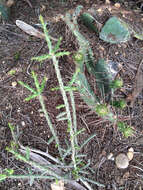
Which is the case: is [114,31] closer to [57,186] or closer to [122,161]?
[122,161]

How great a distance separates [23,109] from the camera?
1.45 m

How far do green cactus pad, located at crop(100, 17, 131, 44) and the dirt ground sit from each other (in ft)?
0.29

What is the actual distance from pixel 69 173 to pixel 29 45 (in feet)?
3.43

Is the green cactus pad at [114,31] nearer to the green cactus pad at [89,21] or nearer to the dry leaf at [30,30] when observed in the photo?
the green cactus pad at [89,21]

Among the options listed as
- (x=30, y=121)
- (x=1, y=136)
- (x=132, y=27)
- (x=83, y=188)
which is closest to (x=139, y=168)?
(x=83, y=188)

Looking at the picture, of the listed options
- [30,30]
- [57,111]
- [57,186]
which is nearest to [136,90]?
[57,111]

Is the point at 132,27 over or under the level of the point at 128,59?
over

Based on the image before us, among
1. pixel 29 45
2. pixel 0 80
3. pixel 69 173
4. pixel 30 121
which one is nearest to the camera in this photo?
pixel 69 173

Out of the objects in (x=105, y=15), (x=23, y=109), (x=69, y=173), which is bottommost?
(x=69, y=173)

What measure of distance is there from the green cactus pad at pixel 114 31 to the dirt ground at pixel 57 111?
9 centimetres

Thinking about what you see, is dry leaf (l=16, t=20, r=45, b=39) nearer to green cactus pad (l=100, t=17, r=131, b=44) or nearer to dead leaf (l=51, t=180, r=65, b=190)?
green cactus pad (l=100, t=17, r=131, b=44)

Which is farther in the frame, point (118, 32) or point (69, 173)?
point (118, 32)

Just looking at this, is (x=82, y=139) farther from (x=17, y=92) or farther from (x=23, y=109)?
(x=17, y=92)

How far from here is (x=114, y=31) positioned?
4.92 feet
